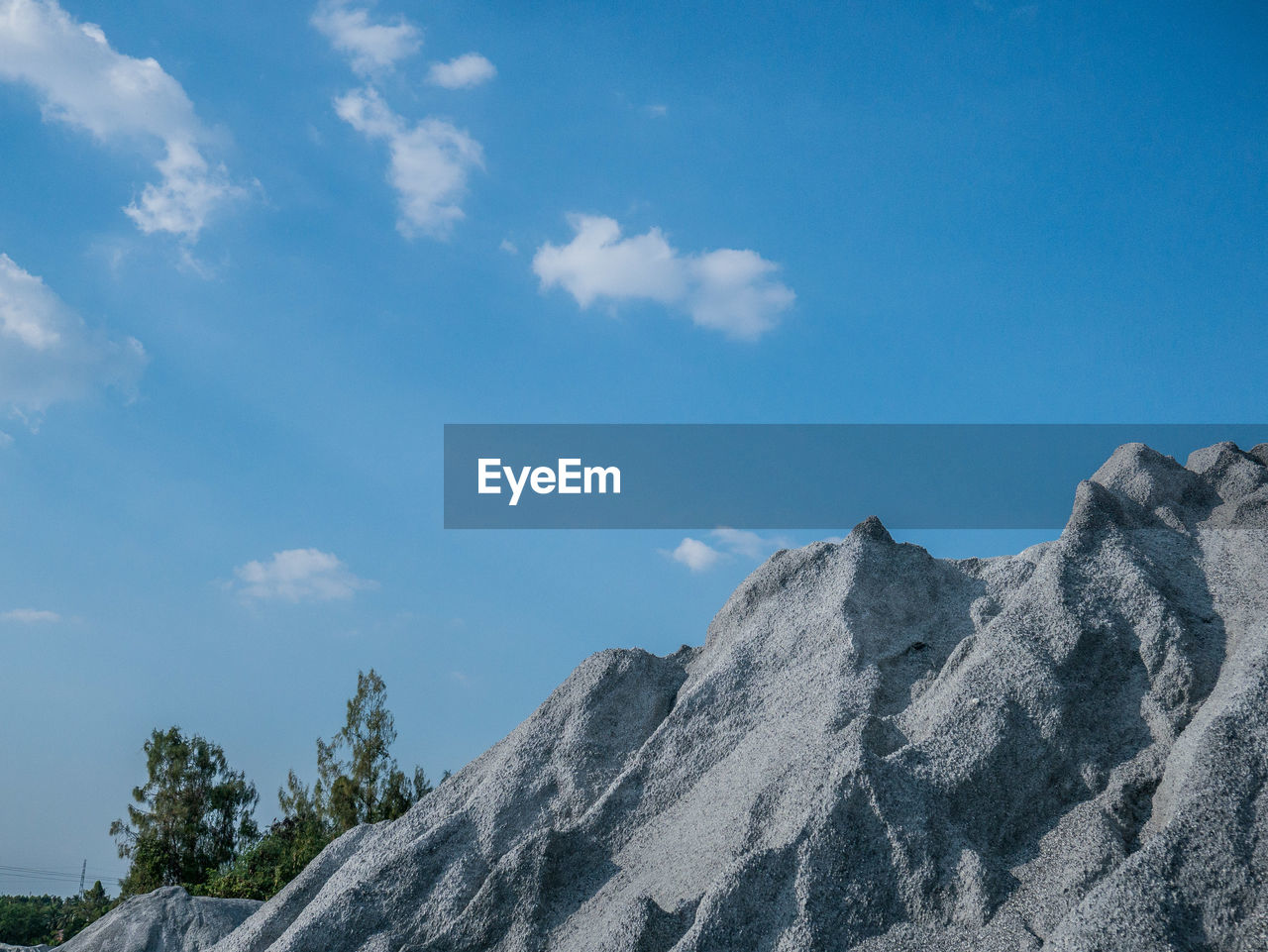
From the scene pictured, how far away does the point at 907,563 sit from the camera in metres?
16.5

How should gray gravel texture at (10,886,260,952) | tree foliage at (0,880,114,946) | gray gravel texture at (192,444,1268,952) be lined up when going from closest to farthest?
gray gravel texture at (192,444,1268,952), gray gravel texture at (10,886,260,952), tree foliage at (0,880,114,946)

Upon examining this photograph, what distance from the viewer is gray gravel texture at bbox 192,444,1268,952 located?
388 inches

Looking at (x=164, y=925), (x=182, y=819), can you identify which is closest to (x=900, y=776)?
(x=164, y=925)

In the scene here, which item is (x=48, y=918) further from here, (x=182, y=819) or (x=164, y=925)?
(x=164, y=925)

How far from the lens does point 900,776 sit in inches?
434

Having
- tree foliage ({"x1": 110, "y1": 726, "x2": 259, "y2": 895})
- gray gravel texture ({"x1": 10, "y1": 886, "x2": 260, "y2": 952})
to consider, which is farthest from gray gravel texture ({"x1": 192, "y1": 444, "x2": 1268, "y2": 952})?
tree foliage ({"x1": 110, "y1": 726, "x2": 259, "y2": 895})

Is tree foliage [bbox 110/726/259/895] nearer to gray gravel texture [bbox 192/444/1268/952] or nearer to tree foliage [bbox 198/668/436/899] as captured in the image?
tree foliage [bbox 198/668/436/899]

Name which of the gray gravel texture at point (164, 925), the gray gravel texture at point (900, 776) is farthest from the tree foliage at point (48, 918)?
the gray gravel texture at point (900, 776)

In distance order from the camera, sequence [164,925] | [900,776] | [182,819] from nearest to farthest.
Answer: [900,776]
[164,925]
[182,819]

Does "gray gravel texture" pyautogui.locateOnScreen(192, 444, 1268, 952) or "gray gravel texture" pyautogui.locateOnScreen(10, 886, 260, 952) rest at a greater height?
"gray gravel texture" pyautogui.locateOnScreen(192, 444, 1268, 952)

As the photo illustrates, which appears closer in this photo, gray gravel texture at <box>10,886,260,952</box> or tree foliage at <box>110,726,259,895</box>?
gray gravel texture at <box>10,886,260,952</box>

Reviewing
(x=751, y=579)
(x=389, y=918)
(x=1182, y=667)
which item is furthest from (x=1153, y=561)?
(x=389, y=918)

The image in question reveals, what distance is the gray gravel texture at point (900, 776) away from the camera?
9.87 metres

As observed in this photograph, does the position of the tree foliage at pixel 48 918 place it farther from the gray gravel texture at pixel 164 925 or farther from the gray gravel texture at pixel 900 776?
the gray gravel texture at pixel 900 776
